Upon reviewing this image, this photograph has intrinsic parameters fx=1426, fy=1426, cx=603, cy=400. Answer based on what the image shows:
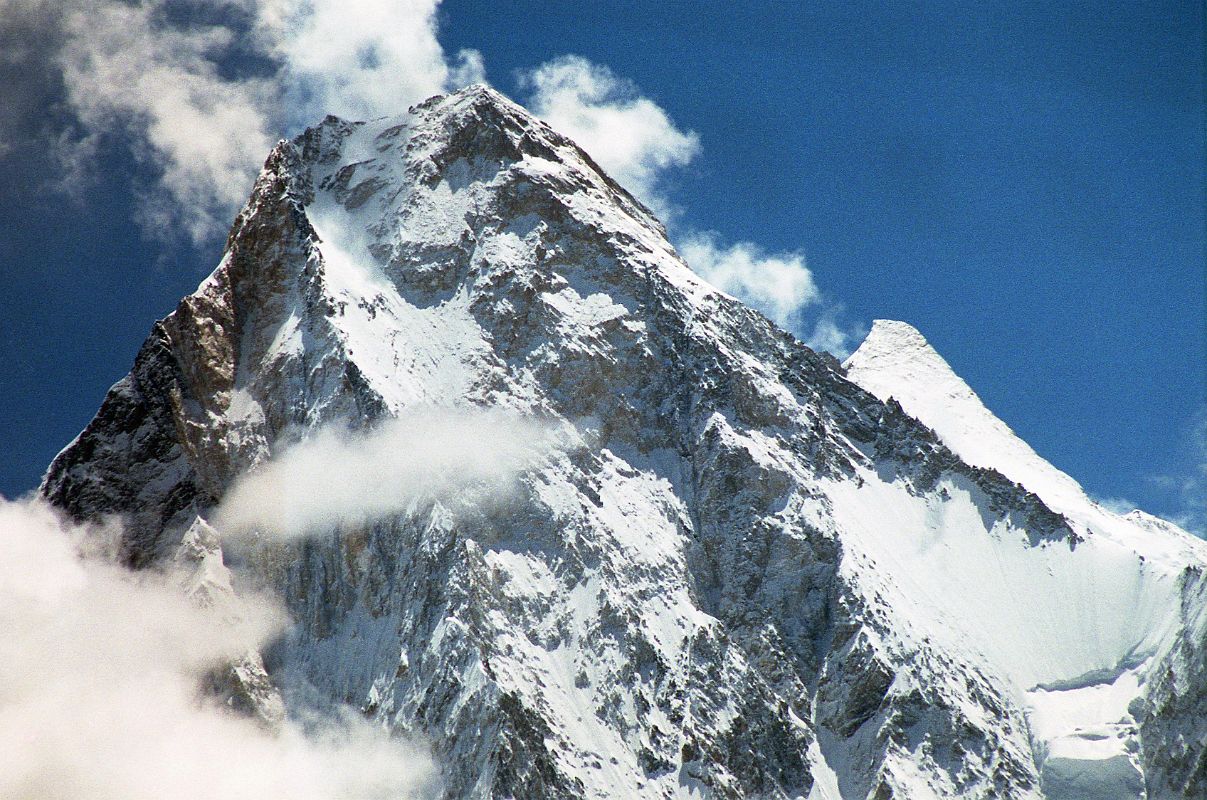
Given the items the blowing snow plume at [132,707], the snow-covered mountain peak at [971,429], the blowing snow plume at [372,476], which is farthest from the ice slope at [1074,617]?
the blowing snow plume at [132,707]

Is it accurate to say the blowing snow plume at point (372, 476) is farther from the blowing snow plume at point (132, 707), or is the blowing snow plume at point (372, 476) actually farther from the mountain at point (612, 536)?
the blowing snow plume at point (132, 707)

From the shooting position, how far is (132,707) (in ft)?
416

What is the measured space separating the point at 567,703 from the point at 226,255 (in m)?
62.8

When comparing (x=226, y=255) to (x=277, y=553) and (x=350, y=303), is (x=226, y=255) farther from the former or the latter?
(x=277, y=553)

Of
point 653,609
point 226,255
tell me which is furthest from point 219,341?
point 653,609

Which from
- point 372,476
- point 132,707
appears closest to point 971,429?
point 372,476

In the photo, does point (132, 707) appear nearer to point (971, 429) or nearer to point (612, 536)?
point (612, 536)

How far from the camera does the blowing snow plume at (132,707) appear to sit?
120500 mm

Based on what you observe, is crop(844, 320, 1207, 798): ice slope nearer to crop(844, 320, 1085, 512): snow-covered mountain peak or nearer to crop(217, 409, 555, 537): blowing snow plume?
crop(844, 320, 1085, 512): snow-covered mountain peak

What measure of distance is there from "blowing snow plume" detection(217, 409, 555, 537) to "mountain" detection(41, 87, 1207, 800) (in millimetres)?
1166

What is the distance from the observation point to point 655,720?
418ft

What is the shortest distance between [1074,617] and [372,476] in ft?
245

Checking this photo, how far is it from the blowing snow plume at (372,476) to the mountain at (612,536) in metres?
1.17

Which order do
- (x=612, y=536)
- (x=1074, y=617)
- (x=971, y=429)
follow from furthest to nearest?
(x=971, y=429)
(x=1074, y=617)
(x=612, y=536)
